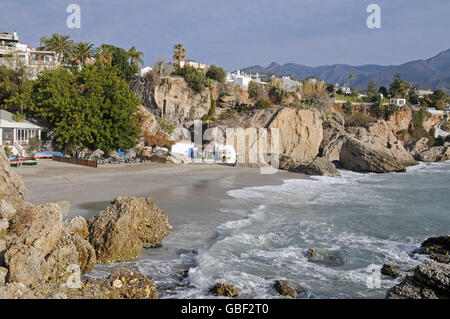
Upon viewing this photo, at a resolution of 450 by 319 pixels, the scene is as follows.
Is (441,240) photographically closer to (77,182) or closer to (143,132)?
(77,182)

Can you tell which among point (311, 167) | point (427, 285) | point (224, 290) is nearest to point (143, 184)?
point (224, 290)

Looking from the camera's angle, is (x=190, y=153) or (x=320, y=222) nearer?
(x=320, y=222)

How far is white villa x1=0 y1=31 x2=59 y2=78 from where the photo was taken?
1271 inches

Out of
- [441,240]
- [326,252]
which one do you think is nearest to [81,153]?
[326,252]

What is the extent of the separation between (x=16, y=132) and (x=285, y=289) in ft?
86.5

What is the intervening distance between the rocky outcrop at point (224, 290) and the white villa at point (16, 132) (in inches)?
935

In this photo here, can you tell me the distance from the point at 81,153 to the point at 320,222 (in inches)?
820

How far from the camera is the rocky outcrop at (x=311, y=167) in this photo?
→ 27438 mm

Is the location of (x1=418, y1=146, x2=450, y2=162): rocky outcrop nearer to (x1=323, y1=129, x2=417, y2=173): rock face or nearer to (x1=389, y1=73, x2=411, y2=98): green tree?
(x1=323, y1=129, x2=417, y2=173): rock face

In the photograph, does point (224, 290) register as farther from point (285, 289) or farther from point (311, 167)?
point (311, 167)

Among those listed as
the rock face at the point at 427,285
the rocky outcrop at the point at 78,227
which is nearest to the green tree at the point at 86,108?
the rocky outcrop at the point at 78,227

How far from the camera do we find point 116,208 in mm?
9672

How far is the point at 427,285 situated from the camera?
6254 millimetres

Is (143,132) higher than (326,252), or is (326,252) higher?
(143,132)
